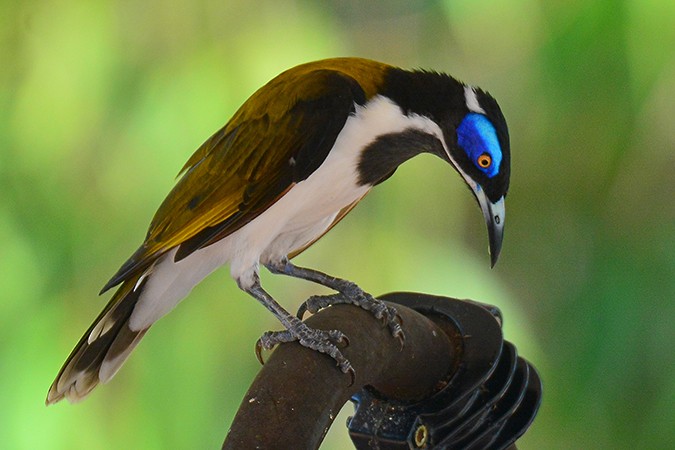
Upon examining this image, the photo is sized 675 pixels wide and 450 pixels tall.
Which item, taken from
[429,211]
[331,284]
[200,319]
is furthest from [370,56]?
[331,284]

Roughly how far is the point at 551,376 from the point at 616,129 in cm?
49

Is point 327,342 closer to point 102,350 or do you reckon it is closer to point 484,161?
point 484,161

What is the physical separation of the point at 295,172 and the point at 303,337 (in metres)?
0.33

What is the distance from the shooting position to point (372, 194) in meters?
1.91

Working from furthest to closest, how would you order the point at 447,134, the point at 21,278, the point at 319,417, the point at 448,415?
the point at 21,278 → the point at 447,134 → the point at 448,415 → the point at 319,417

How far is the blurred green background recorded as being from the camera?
1.84 meters

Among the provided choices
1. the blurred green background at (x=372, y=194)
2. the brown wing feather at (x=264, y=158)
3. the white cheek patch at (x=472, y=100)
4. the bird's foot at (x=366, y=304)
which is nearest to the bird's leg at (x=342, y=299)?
the bird's foot at (x=366, y=304)

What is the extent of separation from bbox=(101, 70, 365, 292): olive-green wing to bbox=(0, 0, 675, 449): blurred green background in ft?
1.87

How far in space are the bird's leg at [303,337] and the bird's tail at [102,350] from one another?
0.55 ft

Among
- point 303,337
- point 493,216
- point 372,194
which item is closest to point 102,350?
point 303,337

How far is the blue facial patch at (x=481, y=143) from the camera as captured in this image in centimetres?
118

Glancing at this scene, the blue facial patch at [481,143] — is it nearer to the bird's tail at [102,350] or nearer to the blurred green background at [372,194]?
the bird's tail at [102,350]

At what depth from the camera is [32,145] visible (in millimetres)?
1836

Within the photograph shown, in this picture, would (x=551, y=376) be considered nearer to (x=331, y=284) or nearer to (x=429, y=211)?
(x=429, y=211)
